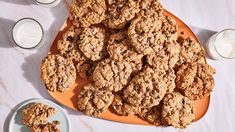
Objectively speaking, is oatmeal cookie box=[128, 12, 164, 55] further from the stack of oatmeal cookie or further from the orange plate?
the orange plate

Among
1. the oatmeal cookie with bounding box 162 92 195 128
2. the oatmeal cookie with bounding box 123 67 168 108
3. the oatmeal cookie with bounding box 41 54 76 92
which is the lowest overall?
the oatmeal cookie with bounding box 162 92 195 128

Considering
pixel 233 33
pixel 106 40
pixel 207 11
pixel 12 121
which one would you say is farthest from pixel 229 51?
pixel 12 121

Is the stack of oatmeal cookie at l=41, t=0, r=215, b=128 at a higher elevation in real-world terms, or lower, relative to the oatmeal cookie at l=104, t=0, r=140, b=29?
lower

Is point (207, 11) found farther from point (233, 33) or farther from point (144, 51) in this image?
point (144, 51)

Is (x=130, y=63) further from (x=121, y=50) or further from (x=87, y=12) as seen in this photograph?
(x=87, y=12)

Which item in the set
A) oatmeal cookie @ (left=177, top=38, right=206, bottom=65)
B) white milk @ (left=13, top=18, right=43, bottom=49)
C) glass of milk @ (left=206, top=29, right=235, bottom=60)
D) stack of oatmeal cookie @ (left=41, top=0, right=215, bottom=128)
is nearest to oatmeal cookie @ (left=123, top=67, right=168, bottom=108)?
stack of oatmeal cookie @ (left=41, top=0, right=215, bottom=128)

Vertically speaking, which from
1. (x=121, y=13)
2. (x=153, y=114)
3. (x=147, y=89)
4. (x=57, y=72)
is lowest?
(x=153, y=114)

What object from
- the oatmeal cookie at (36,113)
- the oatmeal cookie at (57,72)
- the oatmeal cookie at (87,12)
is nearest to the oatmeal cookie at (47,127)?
the oatmeal cookie at (36,113)

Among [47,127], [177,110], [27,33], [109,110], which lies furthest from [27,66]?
[177,110]
